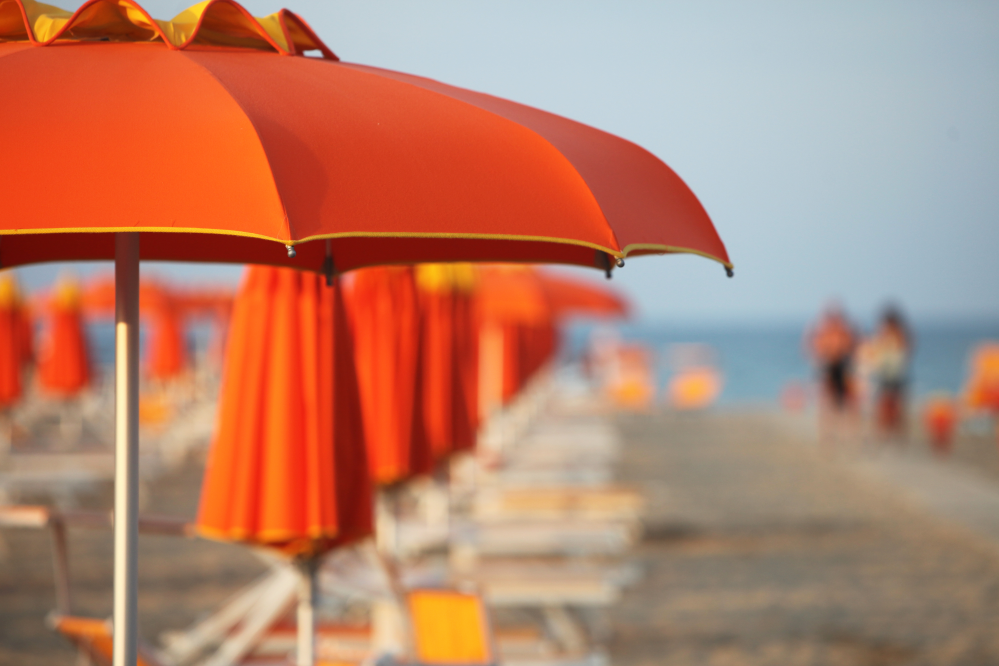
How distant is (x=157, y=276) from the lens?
1703cm

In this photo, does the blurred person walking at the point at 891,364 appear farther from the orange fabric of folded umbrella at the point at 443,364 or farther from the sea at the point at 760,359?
the orange fabric of folded umbrella at the point at 443,364

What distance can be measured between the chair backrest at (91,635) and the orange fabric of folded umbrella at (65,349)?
9021mm

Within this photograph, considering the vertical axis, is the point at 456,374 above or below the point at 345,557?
above

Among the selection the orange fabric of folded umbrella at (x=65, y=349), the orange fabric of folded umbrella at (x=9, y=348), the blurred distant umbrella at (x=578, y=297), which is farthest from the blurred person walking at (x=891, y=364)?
the orange fabric of folded umbrella at (x=9, y=348)

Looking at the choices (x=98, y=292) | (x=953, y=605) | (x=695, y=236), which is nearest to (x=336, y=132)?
(x=695, y=236)

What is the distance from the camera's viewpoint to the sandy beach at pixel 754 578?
576 cm

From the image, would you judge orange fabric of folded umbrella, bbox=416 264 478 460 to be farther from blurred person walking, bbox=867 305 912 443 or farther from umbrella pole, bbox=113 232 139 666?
blurred person walking, bbox=867 305 912 443

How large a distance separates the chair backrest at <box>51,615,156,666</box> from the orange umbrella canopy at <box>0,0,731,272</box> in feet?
5.83

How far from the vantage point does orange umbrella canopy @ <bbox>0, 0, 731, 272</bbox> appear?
4.98 feet

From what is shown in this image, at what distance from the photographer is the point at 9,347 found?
997 centimetres

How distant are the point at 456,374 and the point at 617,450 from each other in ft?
35.7

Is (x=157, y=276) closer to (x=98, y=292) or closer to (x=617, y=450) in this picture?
(x=98, y=292)

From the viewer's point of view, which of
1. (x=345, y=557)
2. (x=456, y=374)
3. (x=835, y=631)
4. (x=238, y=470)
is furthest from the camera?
(x=835, y=631)

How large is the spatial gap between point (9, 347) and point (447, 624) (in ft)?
25.3
